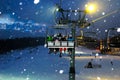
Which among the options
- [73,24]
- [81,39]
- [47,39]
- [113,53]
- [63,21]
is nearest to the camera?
[47,39]

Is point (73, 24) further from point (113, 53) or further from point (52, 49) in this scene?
point (113, 53)

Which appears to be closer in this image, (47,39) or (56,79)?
(47,39)

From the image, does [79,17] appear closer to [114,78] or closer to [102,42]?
[114,78]

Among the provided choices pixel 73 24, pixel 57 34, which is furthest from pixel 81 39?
pixel 57 34

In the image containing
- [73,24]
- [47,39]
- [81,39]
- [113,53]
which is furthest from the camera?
[113,53]

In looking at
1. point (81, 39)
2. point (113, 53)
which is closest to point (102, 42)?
point (113, 53)

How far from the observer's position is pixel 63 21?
33.8 meters

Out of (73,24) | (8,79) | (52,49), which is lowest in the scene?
(8,79)

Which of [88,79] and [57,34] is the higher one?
[57,34]

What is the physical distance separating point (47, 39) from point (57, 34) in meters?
1.36

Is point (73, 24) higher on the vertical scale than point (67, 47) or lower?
higher

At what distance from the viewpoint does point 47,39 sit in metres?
31.8

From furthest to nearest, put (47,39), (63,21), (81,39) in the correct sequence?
1. (81,39)
2. (63,21)
3. (47,39)

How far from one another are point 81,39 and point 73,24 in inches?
1043
